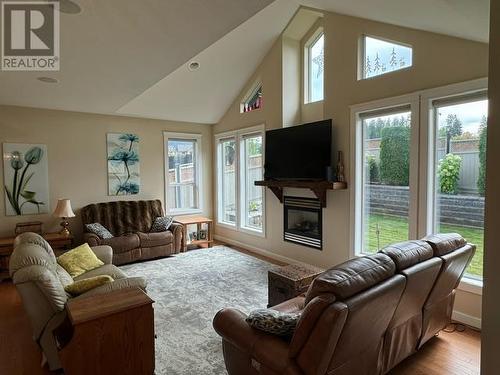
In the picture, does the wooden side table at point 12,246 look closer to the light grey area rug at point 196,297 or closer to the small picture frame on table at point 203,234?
the light grey area rug at point 196,297

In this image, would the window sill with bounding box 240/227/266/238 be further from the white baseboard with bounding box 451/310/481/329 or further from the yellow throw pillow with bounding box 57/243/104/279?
the white baseboard with bounding box 451/310/481/329

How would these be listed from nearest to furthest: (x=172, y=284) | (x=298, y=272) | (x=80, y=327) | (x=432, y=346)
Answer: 1. (x=80, y=327)
2. (x=432, y=346)
3. (x=298, y=272)
4. (x=172, y=284)

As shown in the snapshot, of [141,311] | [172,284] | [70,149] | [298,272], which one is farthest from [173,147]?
[141,311]

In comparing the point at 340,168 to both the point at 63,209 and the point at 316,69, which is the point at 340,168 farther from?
the point at 63,209

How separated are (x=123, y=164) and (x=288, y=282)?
417 centimetres

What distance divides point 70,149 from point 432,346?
5.70m

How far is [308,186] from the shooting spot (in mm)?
4355

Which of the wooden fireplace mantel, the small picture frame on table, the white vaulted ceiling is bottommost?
the small picture frame on table

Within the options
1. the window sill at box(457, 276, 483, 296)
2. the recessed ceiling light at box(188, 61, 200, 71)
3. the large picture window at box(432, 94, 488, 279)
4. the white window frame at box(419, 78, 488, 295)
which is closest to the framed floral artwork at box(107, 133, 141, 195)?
the recessed ceiling light at box(188, 61, 200, 71)

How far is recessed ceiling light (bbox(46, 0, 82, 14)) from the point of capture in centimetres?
243

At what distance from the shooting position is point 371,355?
1931mm

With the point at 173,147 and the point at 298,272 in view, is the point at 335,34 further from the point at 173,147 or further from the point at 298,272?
the point at 173,147

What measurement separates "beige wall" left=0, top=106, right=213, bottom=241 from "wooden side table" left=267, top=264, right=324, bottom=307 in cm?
378

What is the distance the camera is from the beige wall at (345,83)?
3.05m
